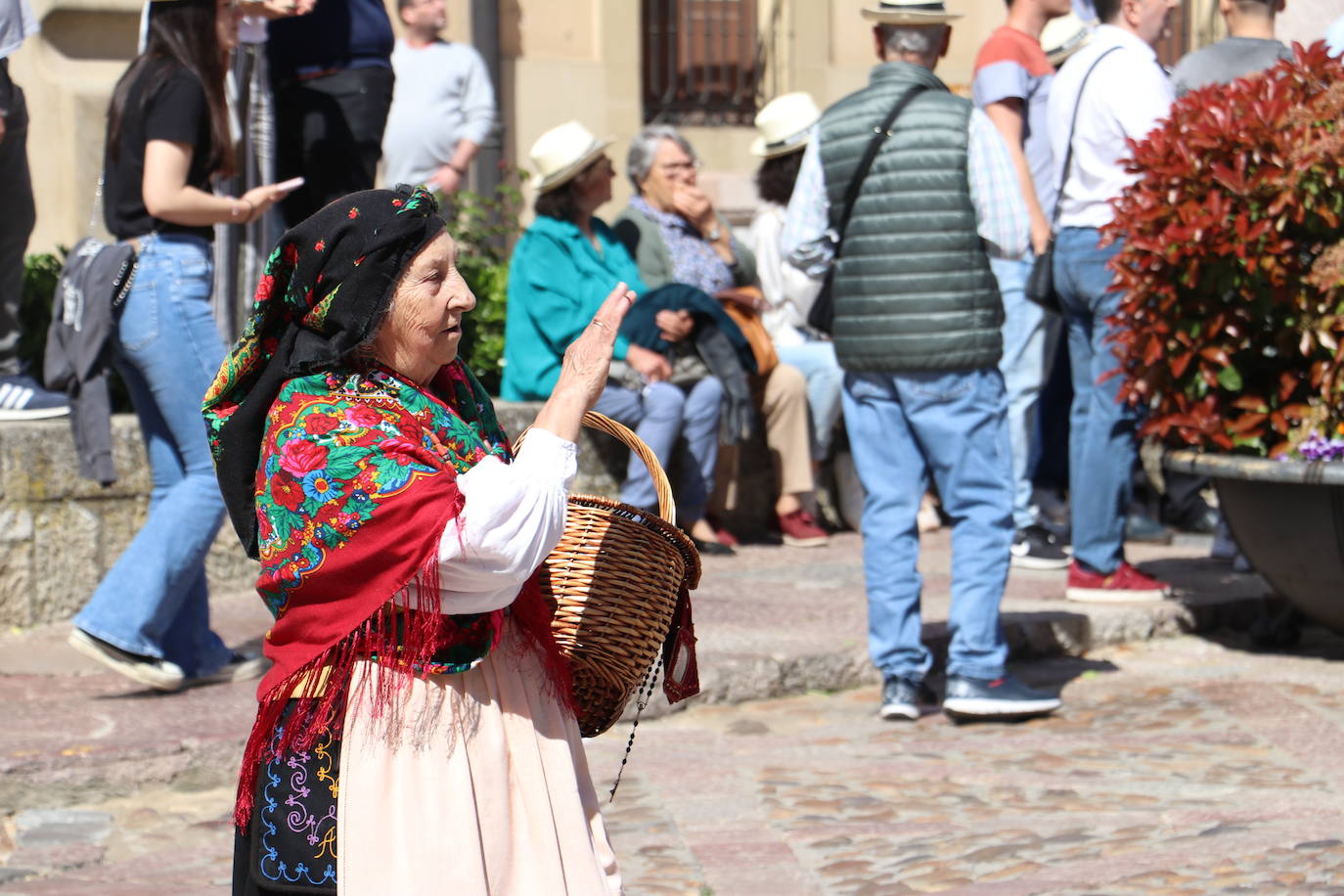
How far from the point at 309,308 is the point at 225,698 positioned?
3.00 m

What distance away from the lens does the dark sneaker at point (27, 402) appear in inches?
255

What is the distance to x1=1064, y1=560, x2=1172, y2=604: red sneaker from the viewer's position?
6.64m

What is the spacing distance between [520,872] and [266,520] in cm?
65

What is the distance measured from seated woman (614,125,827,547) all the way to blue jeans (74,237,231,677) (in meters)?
3.00

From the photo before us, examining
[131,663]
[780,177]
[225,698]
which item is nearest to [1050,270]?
[780,177]

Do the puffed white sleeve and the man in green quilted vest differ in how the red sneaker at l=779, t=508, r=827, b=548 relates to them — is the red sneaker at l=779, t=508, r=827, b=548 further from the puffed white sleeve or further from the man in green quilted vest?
the puffed white sleeve

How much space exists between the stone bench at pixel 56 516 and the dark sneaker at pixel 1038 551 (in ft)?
10.8

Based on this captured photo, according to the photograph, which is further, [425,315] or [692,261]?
[692,261]

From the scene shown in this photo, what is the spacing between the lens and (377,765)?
8.60 feet

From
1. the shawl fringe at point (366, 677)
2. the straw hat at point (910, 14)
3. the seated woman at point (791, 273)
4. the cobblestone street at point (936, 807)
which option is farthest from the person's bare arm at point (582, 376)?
the seated woman at point (791, 273)

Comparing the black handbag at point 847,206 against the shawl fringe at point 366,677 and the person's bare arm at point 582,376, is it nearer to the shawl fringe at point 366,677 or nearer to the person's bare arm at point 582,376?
the person's bare arm at point 582,376

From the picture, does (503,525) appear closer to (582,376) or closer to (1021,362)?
(582,376)

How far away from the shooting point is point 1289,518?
19.3 ft

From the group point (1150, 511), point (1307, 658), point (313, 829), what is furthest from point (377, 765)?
point (1150, 511)
